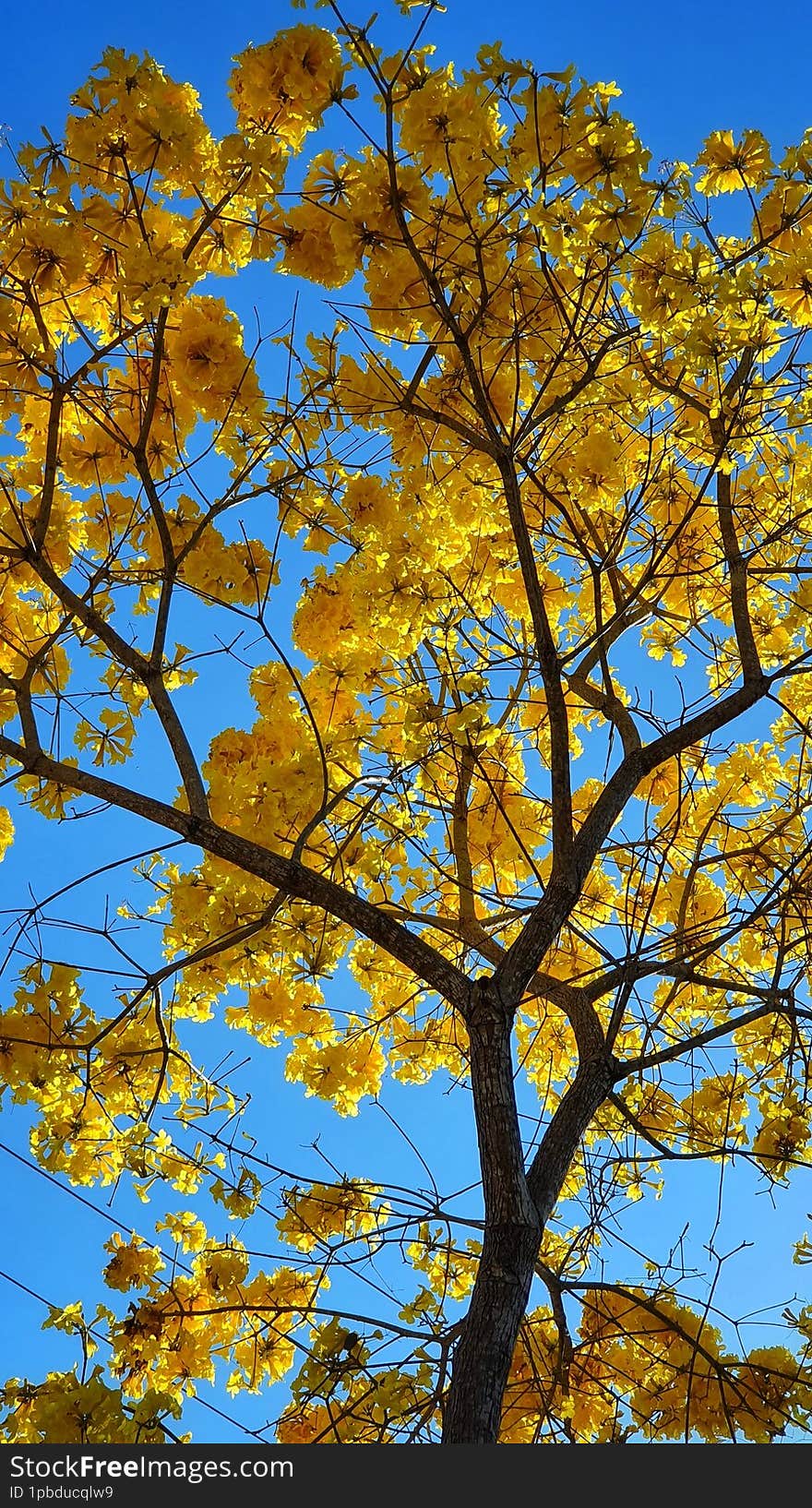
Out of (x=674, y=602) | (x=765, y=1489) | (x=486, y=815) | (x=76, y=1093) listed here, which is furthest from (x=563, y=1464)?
(x=674, y=602)

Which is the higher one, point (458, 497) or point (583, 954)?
point (458, 497)

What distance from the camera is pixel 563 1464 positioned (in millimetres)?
2324

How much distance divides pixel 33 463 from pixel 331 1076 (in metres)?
2.76

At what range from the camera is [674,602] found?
4957 millimetres

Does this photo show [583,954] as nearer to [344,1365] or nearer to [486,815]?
[486,815]

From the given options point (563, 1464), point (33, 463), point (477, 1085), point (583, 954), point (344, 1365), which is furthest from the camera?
point (583, 954)

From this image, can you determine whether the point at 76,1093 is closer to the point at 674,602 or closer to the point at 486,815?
the point at 486,815

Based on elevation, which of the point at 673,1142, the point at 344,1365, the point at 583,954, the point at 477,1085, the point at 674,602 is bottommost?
the point at 344,1365

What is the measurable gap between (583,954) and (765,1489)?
3.00 metres

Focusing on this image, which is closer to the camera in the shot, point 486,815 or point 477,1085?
point 477,1085

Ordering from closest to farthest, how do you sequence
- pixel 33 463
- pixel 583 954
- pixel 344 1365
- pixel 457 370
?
pixel 344 1365 < pixel 457 370 < pixel 33 463 < pixel 583 954

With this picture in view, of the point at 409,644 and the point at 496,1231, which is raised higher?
the point at 409,644

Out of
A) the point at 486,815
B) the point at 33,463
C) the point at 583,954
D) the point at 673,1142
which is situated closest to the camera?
the point at 33,463

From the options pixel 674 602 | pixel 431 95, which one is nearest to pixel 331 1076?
pixel 674 602
